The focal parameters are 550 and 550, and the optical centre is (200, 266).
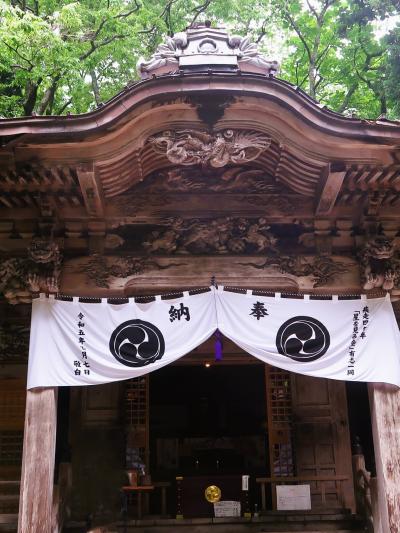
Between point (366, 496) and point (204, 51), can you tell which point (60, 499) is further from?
point (204, 51)

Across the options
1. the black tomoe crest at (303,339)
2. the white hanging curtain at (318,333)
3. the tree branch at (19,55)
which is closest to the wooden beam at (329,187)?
the white hanging curtain at (318,333)

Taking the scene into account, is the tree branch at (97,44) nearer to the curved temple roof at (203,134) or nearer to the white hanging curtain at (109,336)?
the curved temple roof at (203,134)

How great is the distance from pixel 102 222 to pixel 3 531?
419 centimetres

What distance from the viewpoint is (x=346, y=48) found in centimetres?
1561

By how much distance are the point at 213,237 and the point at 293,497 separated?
4.36 meters

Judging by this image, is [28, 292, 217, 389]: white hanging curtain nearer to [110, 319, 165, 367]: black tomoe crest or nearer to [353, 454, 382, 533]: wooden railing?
[110, 319, 165, 367]: black tomoe crest

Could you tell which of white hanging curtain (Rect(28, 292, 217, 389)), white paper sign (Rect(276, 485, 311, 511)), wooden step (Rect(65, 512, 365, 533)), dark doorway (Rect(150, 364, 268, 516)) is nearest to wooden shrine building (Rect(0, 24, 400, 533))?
white paper sign (Rect(276, 485, 311, 511))

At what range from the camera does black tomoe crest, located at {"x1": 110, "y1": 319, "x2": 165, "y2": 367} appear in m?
6.74

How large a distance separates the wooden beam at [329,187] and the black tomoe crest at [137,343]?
266 cm

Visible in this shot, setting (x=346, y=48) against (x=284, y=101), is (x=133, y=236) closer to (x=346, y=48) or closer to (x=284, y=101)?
(x=284, y=101)

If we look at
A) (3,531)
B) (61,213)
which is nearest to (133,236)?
(61,213)

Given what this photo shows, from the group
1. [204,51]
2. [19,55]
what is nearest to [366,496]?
[204,51]

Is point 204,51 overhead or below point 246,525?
overhead

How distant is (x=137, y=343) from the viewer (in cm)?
682
